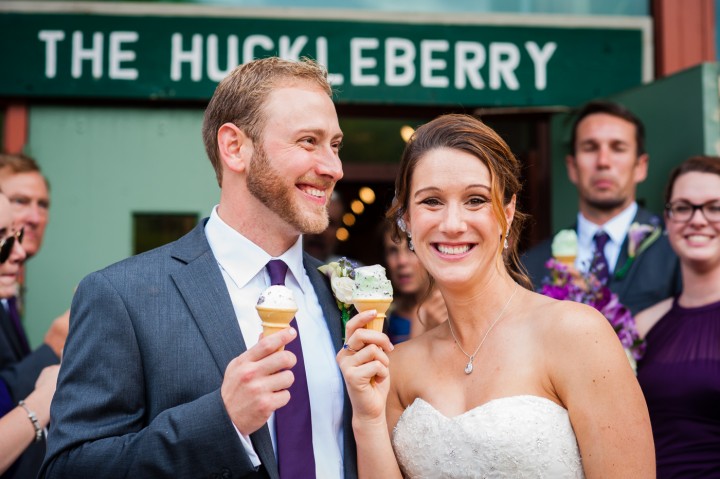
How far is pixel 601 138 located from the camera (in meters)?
5.36

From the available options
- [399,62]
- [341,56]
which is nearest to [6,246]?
[341,56]

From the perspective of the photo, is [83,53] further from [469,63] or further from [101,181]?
[469,63]

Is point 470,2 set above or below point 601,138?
above

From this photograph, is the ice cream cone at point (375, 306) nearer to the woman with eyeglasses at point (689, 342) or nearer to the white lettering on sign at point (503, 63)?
the woman with eyeglasses at point (689, 342)

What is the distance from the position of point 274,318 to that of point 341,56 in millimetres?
3970

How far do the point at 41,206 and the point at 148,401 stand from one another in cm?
276

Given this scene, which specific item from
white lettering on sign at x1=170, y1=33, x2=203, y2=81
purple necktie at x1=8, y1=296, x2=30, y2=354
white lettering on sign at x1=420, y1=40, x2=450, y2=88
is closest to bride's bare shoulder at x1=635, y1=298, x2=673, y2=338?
white lettering on sign at x1=420, y1=40, x2=450, y2=88

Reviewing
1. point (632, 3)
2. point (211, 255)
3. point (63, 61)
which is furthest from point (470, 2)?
point (211, 255)

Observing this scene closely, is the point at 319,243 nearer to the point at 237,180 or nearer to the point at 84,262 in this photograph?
the point at 84,262

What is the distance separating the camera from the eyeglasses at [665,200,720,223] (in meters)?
4.06

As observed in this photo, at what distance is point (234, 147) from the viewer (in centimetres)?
314

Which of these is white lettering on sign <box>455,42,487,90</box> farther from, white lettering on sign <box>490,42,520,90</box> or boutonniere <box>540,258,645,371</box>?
boutonniere <box>540,258,645,371</box>

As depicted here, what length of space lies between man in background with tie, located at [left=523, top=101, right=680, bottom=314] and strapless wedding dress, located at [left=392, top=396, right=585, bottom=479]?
2.06 m

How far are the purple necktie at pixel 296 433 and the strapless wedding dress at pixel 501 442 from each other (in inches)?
20.8
